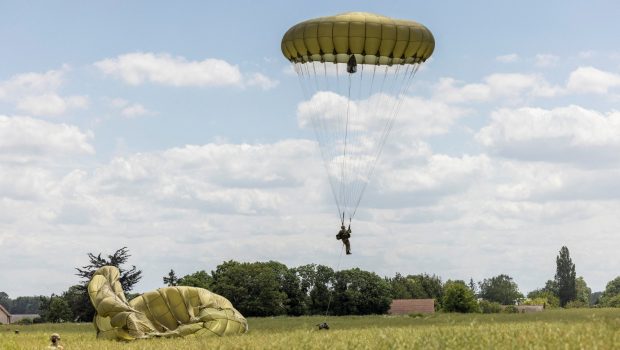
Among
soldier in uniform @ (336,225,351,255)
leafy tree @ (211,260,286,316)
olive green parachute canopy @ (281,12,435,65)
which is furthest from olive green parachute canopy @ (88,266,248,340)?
leafy tree @ (211,260,286,316)

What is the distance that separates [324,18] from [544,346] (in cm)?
2197

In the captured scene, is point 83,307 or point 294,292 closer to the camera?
point 83,307

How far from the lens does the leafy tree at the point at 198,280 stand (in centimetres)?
10296

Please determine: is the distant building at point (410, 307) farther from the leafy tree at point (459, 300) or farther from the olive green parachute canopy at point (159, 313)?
the olive green parachute canopy at point (159, 313)

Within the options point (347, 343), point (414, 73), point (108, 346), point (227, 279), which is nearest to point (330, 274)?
point (227, 279)

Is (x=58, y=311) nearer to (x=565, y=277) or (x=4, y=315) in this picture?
(x=4, y=315)

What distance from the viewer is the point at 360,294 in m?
99.6

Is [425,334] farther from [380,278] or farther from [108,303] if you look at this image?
[380,278]

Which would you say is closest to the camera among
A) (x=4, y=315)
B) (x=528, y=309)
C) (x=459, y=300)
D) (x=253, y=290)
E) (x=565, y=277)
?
(x=253, y=290)

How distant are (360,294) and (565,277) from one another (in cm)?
8501

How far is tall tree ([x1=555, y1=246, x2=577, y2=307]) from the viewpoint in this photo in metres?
168

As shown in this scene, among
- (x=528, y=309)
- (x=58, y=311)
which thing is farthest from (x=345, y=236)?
(x=528, y=309)

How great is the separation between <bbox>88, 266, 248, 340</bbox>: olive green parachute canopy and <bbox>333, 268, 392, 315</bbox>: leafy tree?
208 feet

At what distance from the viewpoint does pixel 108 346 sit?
30453 mm
